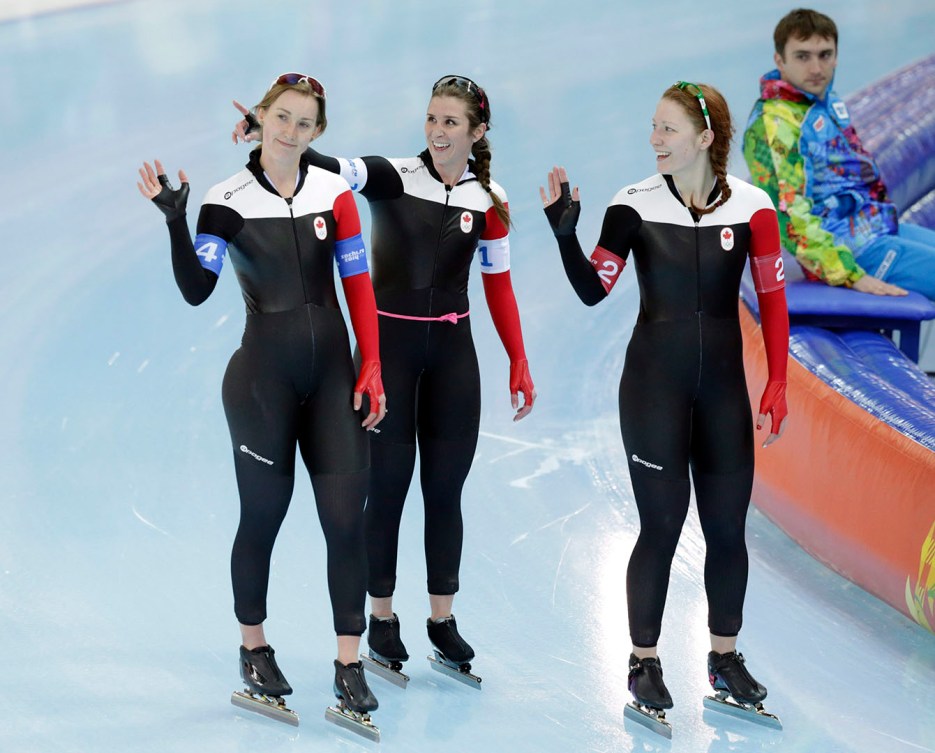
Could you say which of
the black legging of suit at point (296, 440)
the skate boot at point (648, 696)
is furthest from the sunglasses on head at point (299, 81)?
the skate boot at point (648, 696)

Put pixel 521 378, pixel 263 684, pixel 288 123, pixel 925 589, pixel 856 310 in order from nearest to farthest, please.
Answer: pixel 288 123, pixel 263 684, pixel 521 378, pixel 925 589, pixel 856 310

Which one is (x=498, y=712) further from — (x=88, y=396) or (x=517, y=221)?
(x=517, y=221)

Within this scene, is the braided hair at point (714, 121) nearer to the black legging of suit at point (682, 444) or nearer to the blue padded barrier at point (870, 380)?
the black legging of suit at point (682, 444)

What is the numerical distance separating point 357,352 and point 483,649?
1060 millimetres

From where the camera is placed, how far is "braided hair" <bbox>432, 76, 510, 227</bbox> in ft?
13.1

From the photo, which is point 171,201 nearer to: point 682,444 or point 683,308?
point 683,308

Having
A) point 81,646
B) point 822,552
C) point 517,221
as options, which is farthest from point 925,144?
point 81,646

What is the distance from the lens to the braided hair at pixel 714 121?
3.73 metres

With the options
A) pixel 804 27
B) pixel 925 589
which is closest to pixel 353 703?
pixel 925 589

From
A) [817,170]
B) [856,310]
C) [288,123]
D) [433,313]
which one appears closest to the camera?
[288,123]

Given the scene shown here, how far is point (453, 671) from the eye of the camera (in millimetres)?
4227

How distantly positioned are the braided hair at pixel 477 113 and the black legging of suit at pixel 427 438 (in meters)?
0.36

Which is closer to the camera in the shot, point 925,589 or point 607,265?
point 607,265

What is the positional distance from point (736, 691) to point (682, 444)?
76 cm
